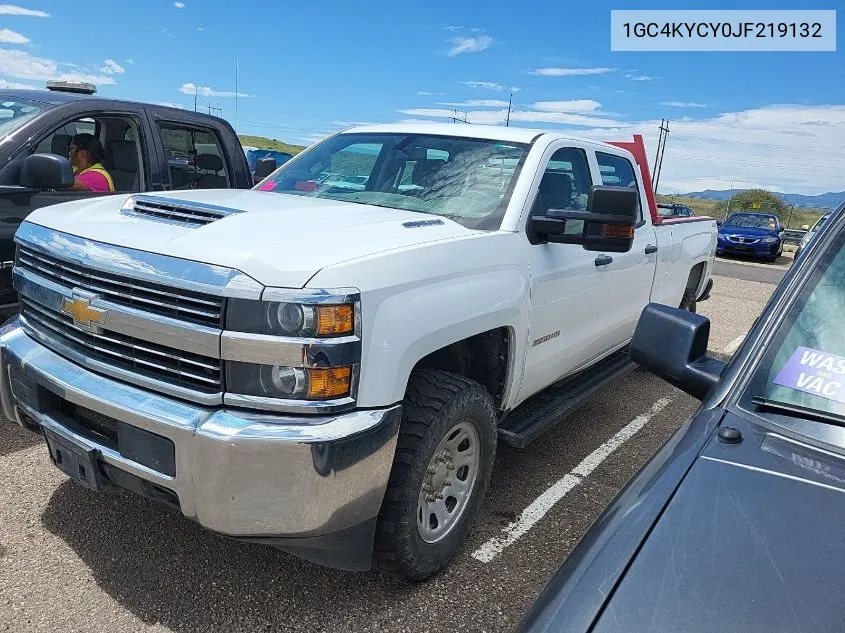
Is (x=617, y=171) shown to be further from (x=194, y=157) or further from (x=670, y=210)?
(x=670, y=210)

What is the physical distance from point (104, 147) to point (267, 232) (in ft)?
10.6

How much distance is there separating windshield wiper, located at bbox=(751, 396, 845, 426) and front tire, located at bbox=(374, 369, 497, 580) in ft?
3.80

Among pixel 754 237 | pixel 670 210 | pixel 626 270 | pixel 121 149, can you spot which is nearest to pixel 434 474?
pixel 626 270

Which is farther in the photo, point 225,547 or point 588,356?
point 588,356

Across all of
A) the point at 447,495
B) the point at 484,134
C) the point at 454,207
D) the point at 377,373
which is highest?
the point at 484,134

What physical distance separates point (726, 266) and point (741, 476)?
20095mm

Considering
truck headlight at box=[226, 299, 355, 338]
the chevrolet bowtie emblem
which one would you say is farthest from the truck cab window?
truck headlight at box=[226, 299, 355, 338]

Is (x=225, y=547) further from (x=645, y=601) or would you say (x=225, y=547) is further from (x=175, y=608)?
(x=645, y=601)

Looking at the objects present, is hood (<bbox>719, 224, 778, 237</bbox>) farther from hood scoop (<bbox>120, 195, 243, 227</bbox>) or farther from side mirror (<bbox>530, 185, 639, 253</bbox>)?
hood scoop (<bbox>120, 195, 243, 227</bbox>)

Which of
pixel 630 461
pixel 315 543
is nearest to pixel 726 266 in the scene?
pixel 630 461

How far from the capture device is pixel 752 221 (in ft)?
75.2

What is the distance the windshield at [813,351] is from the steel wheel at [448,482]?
1231 millimetres

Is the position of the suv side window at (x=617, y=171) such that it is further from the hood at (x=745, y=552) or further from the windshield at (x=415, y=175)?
the hood at (x=745, y=552)

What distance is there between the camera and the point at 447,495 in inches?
114
